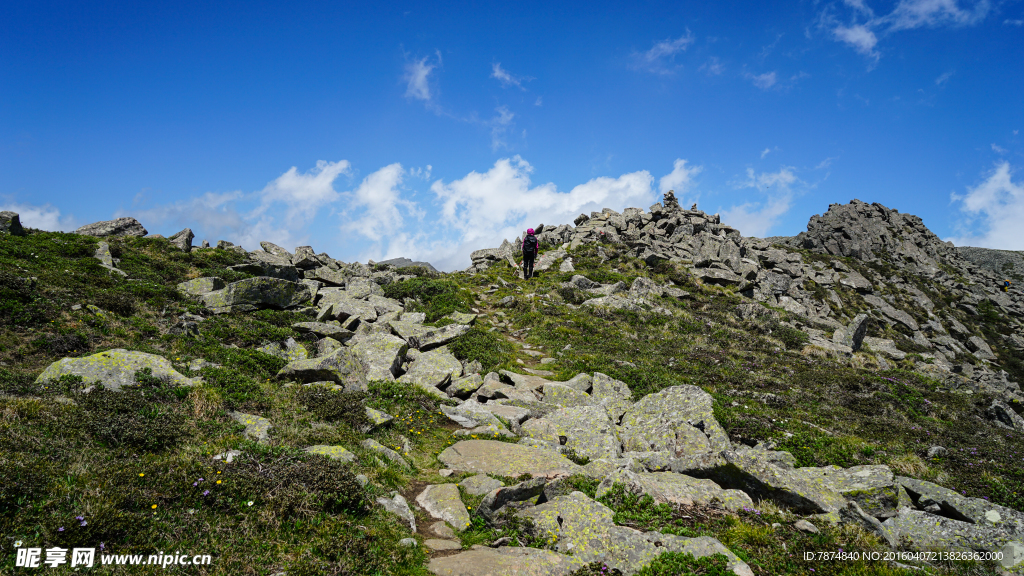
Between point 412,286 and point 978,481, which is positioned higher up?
point 412,286

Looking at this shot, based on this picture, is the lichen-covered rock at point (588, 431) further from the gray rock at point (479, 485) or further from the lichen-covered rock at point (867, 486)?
the lichen-covered rock at point (867, 486)

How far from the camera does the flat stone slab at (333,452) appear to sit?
28.7ft

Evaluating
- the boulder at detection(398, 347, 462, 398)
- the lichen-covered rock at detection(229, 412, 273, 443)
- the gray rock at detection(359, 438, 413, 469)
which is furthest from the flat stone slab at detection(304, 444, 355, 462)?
the boulder at detection(398, 347, 462, 398)

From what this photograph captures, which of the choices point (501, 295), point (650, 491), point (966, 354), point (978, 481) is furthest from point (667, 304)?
point (966, 354)

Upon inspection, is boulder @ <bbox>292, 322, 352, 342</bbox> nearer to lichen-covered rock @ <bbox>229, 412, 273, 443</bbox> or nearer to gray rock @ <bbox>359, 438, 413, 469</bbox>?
lichen-covered rock @ <bbox>229, 412, 273, 443</bbox>

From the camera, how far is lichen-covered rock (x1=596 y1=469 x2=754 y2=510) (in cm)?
881

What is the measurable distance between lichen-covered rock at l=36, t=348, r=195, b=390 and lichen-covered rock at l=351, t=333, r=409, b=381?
5534 millimetres

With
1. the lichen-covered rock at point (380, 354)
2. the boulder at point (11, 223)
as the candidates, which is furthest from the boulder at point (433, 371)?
the boulder at point (11, 223)

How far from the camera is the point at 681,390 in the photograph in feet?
47.5

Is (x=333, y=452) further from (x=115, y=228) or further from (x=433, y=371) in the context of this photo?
(x=115, y=228)

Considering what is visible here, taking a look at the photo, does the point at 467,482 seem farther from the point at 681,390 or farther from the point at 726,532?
the point at 681,390

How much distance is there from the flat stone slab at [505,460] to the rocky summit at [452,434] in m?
0.07

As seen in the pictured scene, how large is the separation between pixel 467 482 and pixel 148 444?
5.94 meters

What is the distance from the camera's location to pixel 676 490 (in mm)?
9062
